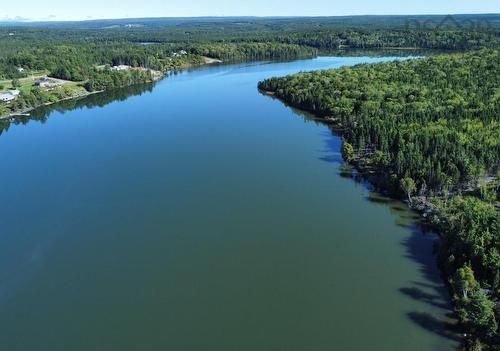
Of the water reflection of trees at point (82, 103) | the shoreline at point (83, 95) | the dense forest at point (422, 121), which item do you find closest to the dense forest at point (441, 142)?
the dense forest at point (422, 121)

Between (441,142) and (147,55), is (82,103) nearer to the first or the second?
(147,55)

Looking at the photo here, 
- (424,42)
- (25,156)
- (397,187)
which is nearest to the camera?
(397,187)

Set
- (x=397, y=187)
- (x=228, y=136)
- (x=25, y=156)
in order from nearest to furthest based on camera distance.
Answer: (x=397, y=187), (x=25, y=156), (x=228, y=136)

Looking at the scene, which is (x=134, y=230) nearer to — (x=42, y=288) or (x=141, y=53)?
(x=42, y=288)

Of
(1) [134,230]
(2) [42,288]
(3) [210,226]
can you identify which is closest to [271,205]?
(3) [210,226]

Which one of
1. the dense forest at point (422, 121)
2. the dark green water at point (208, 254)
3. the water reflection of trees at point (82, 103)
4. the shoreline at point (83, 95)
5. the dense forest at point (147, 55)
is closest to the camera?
Result: the dark green water at point (208, 254)

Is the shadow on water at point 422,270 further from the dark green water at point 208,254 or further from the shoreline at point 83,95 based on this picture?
the shoreline at point 83,95
